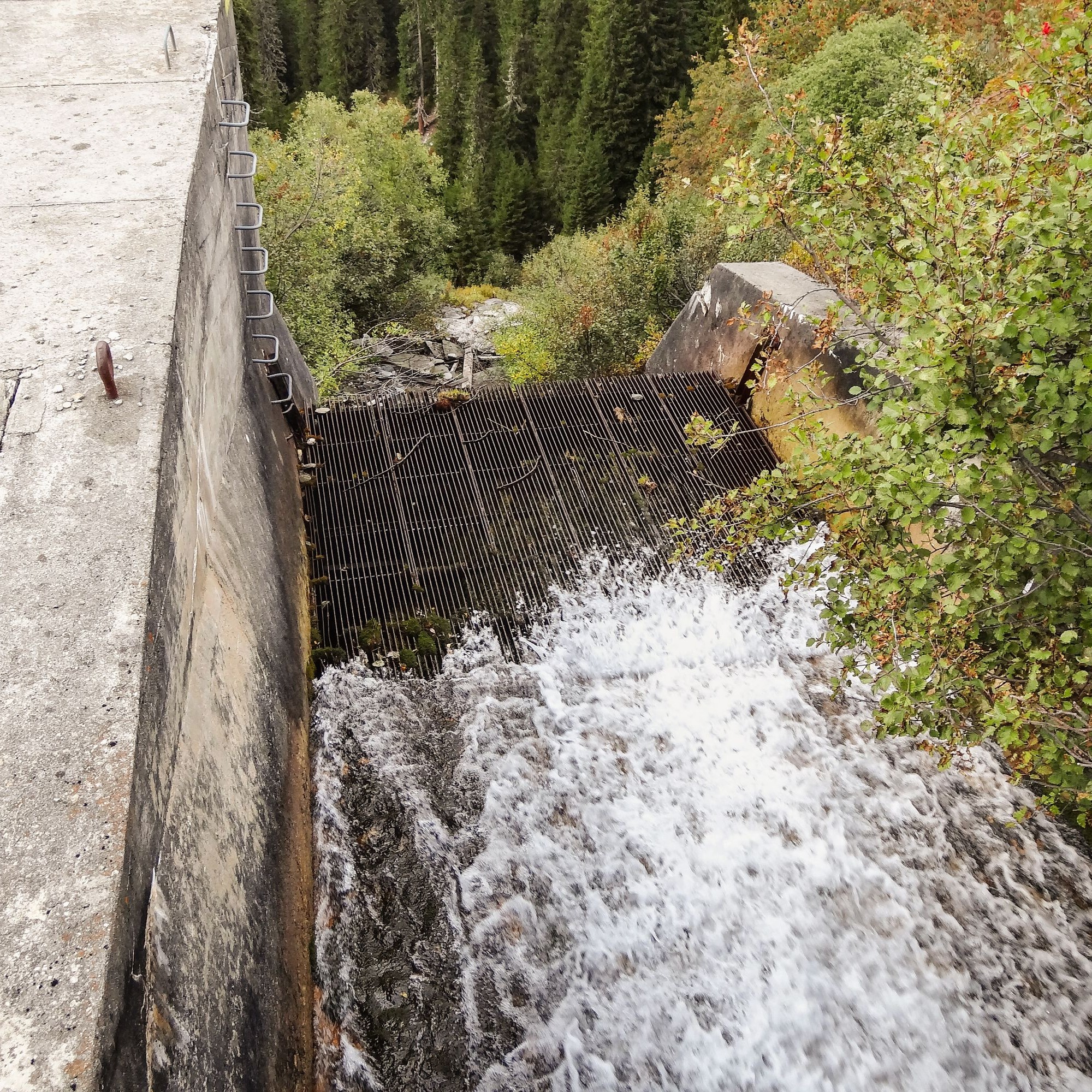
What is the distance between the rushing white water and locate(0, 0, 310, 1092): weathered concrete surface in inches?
38.7

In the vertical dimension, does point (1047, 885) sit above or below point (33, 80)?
below

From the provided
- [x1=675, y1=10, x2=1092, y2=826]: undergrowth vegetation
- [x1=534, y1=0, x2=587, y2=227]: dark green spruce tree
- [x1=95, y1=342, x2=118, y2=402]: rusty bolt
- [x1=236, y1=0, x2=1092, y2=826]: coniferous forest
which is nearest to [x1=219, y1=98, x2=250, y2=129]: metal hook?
[x1=95, y1=342, x2=118, y2=402]: rusty bolt

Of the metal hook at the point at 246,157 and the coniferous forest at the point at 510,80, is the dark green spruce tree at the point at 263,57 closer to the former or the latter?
the coniferous forest at the point at 510,80

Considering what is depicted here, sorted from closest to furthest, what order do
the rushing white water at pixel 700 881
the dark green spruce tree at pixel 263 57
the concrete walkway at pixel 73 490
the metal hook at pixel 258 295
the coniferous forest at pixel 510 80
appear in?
the concrete walkway at pixel 73 490
the rushing white water at pixel 700 881
the metal hook at pixel 258 295
the dark green spruce tree at pixel 263 57
the coniferous forest at pixel 510 80

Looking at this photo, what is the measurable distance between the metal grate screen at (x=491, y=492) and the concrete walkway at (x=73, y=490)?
10.7 feet

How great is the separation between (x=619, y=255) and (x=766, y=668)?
1255 cm

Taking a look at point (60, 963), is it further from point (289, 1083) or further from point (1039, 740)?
point (1039, 740)

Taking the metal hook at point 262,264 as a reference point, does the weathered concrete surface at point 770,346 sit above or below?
below

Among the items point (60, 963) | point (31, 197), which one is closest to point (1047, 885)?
point (60, 963)

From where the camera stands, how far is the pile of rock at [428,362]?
18.6 meters

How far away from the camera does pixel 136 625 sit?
2.99m

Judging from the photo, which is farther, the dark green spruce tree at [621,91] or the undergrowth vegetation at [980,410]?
the dark green spruce tree at [621,91]

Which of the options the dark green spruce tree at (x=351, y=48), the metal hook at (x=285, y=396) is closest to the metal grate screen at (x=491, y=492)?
the metal hook at (x=285, y=396)

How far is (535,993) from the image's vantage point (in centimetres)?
452
